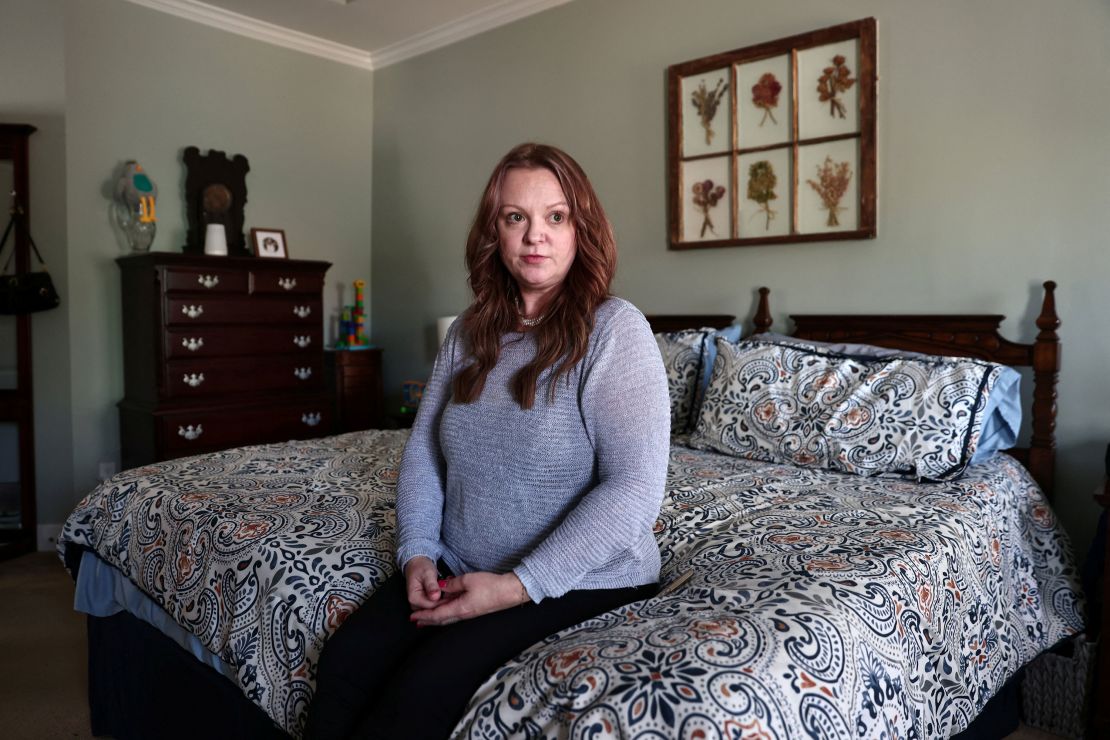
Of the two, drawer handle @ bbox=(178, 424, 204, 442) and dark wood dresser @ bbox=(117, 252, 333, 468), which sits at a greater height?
dark wood dresser @ bbox=(117, 252, 333, 468)

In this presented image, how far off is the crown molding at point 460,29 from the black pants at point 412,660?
323 cm

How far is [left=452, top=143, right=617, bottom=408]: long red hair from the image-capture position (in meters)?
1.34

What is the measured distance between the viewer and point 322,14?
4016 millimetres

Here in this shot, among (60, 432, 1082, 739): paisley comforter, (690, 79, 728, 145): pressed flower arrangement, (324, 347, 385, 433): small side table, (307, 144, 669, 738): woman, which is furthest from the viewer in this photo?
(324, 347, 385, 433): small side table

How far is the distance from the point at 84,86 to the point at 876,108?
339 cm

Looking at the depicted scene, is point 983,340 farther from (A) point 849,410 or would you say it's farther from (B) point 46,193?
(B) point 46,193

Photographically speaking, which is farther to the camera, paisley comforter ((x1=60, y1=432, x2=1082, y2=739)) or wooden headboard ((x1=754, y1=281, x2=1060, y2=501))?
wooden headboard ((x1=754, y1=281, x2=1060, y2=501))

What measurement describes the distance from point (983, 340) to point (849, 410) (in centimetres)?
65

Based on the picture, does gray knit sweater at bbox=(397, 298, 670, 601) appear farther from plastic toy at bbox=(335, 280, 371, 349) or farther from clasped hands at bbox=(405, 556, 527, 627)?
plastic toy at bbox=(335, 280, 371, 349)

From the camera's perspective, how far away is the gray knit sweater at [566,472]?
4.05 ft

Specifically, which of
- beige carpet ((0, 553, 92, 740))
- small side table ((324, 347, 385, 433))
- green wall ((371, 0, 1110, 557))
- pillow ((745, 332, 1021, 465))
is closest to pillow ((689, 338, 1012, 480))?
pillow ((745, 332, 1021, 465))

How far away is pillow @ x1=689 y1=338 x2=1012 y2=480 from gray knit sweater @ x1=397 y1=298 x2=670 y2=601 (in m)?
1.04

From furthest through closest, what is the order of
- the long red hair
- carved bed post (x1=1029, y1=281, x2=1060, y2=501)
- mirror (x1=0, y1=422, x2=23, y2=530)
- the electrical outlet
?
the electrical outlet < mirror (x1=0, y1=422, x2=23, y2=530) < carved bed post (x1=1029, y1=281, x2=1060, y2=501) < the long red hair

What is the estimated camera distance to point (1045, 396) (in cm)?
240
